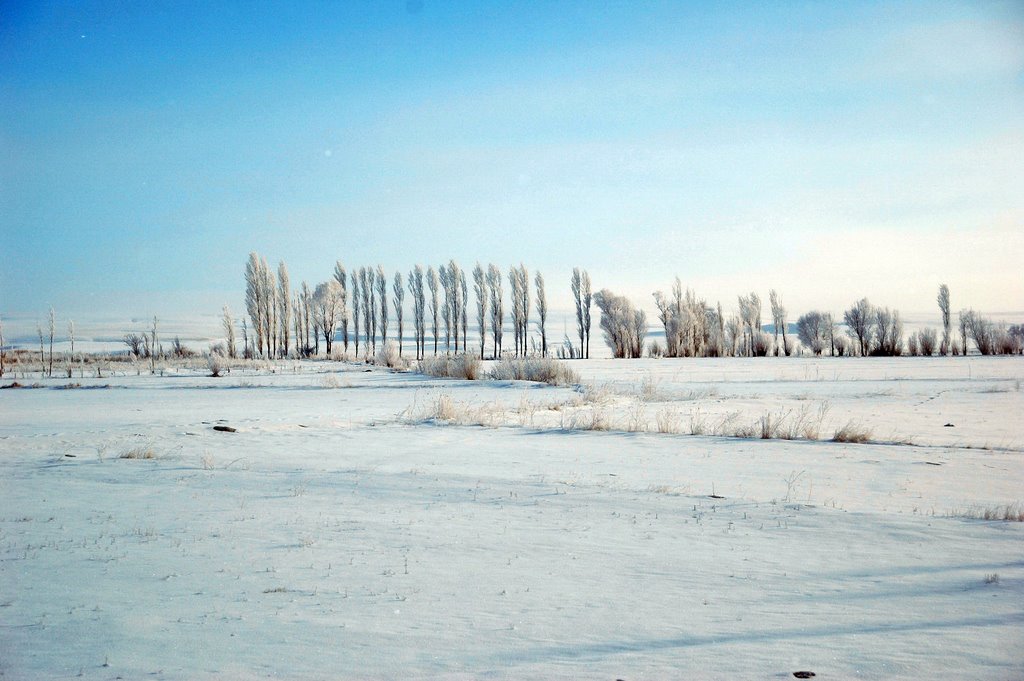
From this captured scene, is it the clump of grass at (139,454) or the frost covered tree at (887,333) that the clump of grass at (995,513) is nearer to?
the clump of grass at (139,454)

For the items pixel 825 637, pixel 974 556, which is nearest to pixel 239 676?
pixel 825 637

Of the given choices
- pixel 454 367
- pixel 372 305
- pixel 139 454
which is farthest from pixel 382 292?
pixel 139 454

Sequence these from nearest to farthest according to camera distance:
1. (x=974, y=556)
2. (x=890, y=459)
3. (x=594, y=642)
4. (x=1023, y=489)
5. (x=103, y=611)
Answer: (x=594, y=642), (x=103, y=611), (x=974, y=556), (x=1023, y=489), (x=890, y=459)

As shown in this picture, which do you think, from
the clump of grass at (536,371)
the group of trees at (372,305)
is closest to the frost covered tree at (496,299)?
the group of trees at (372,305)

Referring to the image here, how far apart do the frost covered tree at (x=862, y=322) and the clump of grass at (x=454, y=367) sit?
43234 mm

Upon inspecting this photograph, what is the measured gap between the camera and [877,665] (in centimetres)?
332

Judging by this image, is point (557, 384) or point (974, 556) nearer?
point (974, 556)

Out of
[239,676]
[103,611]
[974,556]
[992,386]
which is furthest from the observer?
[992,386]

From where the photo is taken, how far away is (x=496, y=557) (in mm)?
5117

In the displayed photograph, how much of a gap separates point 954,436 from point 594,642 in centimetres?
1102

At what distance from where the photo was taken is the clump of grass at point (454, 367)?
89.4ft

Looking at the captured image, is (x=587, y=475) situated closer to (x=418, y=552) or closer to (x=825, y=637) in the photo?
(x=418, y=552)

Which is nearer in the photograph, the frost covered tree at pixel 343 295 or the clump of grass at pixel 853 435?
the clump of grass at pixel 853 435

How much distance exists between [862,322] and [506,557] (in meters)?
63.2
